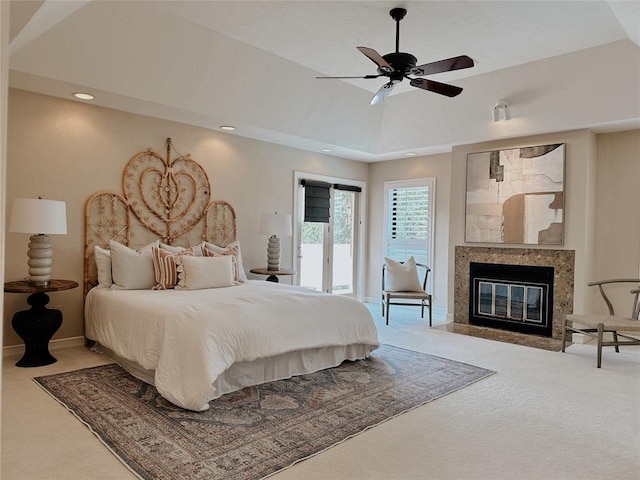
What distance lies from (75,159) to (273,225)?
2274mm

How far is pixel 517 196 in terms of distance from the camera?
556cm

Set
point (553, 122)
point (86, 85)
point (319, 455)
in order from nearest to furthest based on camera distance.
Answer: point (319, 455) → point (86, 85) → point (553, 122)

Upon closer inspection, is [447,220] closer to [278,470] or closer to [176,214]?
[176,214]

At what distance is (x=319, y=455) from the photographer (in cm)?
242

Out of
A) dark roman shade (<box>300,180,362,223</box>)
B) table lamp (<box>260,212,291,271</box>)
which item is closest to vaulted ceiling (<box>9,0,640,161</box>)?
dark roman shade (<box>300,180,362,223</box>)

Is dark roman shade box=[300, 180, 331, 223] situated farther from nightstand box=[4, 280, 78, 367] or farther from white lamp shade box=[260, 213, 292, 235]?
nightstand box=[4, 280, 78, 367]

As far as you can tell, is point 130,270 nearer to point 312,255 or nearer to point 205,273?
point 205,273

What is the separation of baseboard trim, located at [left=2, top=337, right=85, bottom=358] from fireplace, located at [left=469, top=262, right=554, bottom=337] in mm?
4736

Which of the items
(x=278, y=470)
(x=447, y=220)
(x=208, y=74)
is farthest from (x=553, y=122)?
(x=278, y=470)

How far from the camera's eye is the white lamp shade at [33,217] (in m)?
Answer: 3.66

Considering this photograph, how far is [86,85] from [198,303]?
2.20m

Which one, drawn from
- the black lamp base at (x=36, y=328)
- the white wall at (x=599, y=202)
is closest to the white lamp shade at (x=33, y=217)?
the black lamp base at (x=36, y=328)

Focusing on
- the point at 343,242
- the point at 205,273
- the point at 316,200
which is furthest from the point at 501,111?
the point at 205,273

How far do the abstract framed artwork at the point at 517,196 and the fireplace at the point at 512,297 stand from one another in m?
0.37
